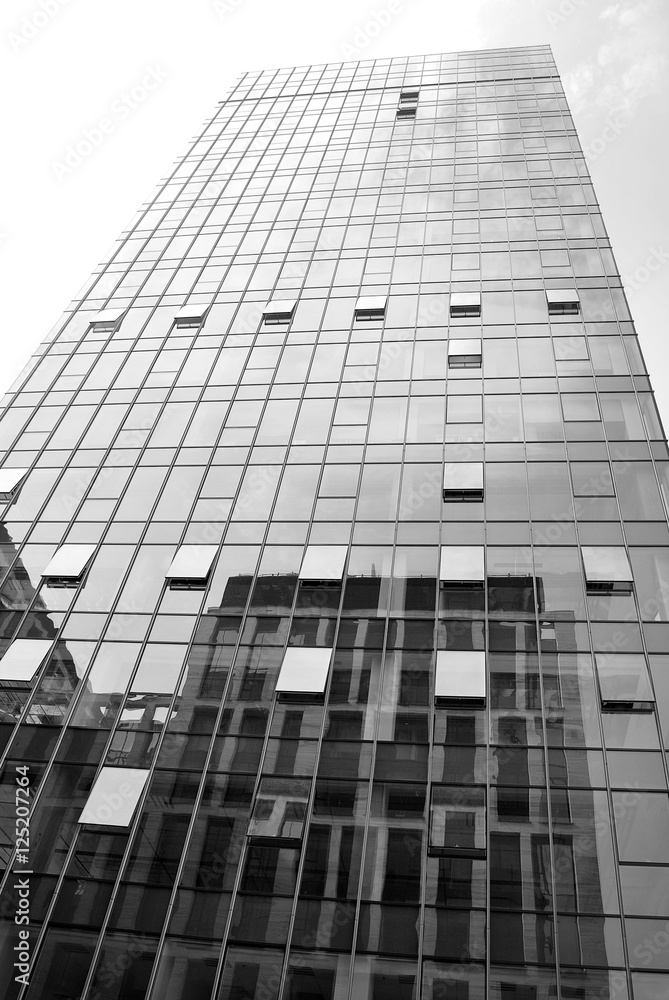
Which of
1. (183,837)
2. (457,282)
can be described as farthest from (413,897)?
(457,282)

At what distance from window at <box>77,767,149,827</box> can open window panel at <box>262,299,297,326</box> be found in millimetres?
21246

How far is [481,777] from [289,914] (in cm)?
550

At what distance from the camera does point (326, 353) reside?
34625mm

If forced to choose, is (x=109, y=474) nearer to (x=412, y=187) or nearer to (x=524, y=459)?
(x=524, y=459)

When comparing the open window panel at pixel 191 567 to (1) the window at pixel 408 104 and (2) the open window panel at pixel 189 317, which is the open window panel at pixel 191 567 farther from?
(1) the window at pixel 408 104

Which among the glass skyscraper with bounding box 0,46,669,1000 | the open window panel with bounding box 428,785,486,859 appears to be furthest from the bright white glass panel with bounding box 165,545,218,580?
the open window panel with bounding box 428,785,486,859

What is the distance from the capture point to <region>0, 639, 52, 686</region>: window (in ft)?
78.6

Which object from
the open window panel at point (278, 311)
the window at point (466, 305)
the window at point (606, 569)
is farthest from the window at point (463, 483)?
the open window panel at point (278, 311)

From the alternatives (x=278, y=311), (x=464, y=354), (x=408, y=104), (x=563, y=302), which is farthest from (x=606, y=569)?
(x=408, y=104)

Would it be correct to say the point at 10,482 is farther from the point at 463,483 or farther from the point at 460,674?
the point at 460,674

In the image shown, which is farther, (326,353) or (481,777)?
(326,353)

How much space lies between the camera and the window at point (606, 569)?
24203mm

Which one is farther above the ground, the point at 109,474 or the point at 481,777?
the point at 109,474

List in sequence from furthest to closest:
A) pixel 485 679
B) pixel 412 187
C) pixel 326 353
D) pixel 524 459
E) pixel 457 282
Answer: pixel 412 187, pixel 457 282, pixel 326 353, pixel 524 459, pixel 485 679
